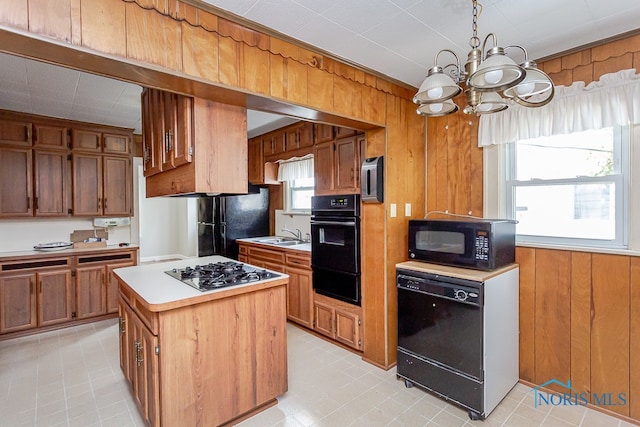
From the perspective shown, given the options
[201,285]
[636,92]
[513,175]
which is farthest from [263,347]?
[636,92]

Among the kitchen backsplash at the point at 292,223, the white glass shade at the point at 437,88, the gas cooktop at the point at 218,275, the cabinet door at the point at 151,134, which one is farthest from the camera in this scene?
the kitchen backsplash at the point at 292,223

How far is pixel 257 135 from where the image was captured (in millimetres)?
4633

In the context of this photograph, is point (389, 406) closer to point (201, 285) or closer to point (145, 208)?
point (201, 285)

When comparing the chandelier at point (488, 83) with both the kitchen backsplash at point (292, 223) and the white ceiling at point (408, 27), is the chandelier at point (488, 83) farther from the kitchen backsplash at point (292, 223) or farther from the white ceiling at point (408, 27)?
the kitchen backsplash at point (292, 223)

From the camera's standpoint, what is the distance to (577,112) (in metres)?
2.19

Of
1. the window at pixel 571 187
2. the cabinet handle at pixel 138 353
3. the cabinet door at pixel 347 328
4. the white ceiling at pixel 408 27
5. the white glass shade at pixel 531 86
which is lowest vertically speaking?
the cabinet door at pixel 347 328

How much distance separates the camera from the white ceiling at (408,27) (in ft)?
5.61

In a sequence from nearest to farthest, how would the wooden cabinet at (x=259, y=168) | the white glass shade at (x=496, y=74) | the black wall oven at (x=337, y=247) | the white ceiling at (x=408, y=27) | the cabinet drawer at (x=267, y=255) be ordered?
the white glass shade at (x=496, y=74) < the white ceiling at (x=408, y=27) < the black wall oven at (x=337, y=247) < the cabinet drawer at (x=267, y=255) < the wooden cabinet at (x=259, y=168)

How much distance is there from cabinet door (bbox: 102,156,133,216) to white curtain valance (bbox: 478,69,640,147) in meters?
4.20

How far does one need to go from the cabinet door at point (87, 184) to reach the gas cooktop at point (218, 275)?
7.41 feet

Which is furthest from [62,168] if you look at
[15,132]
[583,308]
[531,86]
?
[583,308]

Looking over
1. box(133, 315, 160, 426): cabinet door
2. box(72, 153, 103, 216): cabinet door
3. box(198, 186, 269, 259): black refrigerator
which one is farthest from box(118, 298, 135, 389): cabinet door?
box(72, 153, 103, 216): cabinet door

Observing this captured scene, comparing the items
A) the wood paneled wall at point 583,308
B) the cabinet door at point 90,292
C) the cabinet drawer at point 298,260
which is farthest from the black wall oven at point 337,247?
the cabinet door at point 90,292

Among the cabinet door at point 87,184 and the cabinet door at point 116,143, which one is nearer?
the cabinet door at point 87,184
